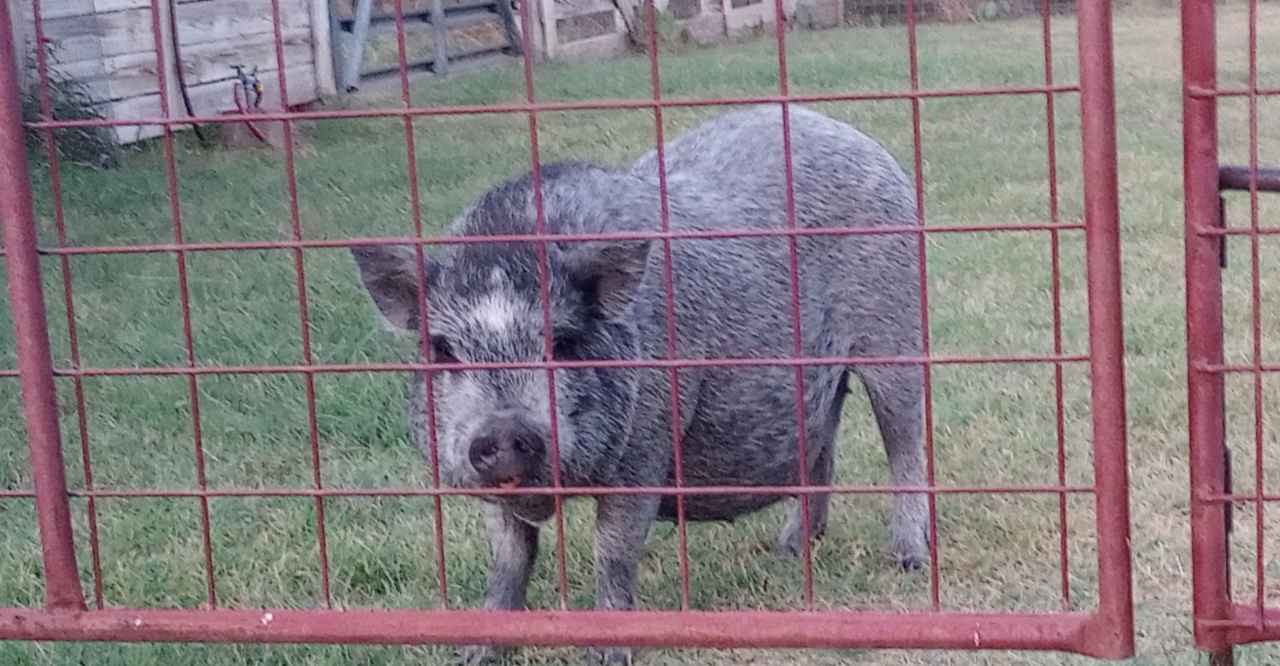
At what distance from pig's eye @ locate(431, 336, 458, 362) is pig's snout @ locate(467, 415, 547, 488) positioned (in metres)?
0.29

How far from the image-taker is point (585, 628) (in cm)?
316

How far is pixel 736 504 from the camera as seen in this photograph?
4176mm

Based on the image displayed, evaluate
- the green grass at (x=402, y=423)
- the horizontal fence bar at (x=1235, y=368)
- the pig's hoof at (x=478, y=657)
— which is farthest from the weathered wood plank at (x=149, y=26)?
the horizontal fence bar at (x=1235, y=368)

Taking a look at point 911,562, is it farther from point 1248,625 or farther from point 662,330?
point 1248,625

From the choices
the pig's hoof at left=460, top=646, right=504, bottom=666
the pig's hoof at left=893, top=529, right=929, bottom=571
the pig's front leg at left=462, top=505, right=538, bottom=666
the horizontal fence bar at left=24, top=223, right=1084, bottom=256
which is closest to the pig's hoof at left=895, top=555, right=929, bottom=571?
the pig's hoof at left=893, top=529, right=929, bottom=571

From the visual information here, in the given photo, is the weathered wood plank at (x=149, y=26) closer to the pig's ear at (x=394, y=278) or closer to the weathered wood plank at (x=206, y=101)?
the weathered wood plank at (x=206, y=101)

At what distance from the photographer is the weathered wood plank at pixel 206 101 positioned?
34.8ft

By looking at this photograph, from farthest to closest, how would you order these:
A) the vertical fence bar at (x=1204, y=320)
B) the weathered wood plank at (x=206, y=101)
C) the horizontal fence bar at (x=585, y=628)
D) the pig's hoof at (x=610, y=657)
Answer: the weathered wood plank at (x=206, y=101), the pig's hoof at (x=610, y=657), the horizontal fence bar at (x=585, y=628), the vertical fence bar at (x=1204, y=320)

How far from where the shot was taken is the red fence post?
323 centimetres

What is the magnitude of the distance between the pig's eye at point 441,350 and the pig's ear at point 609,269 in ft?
0.97

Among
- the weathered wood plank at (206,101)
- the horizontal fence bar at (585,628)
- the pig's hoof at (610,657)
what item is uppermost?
the weathered wood plank at (206,101)

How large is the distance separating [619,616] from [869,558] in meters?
1.54

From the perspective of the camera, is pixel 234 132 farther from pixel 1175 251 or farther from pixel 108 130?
pixel 1175 251

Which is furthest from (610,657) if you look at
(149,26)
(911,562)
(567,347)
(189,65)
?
(189,65)
